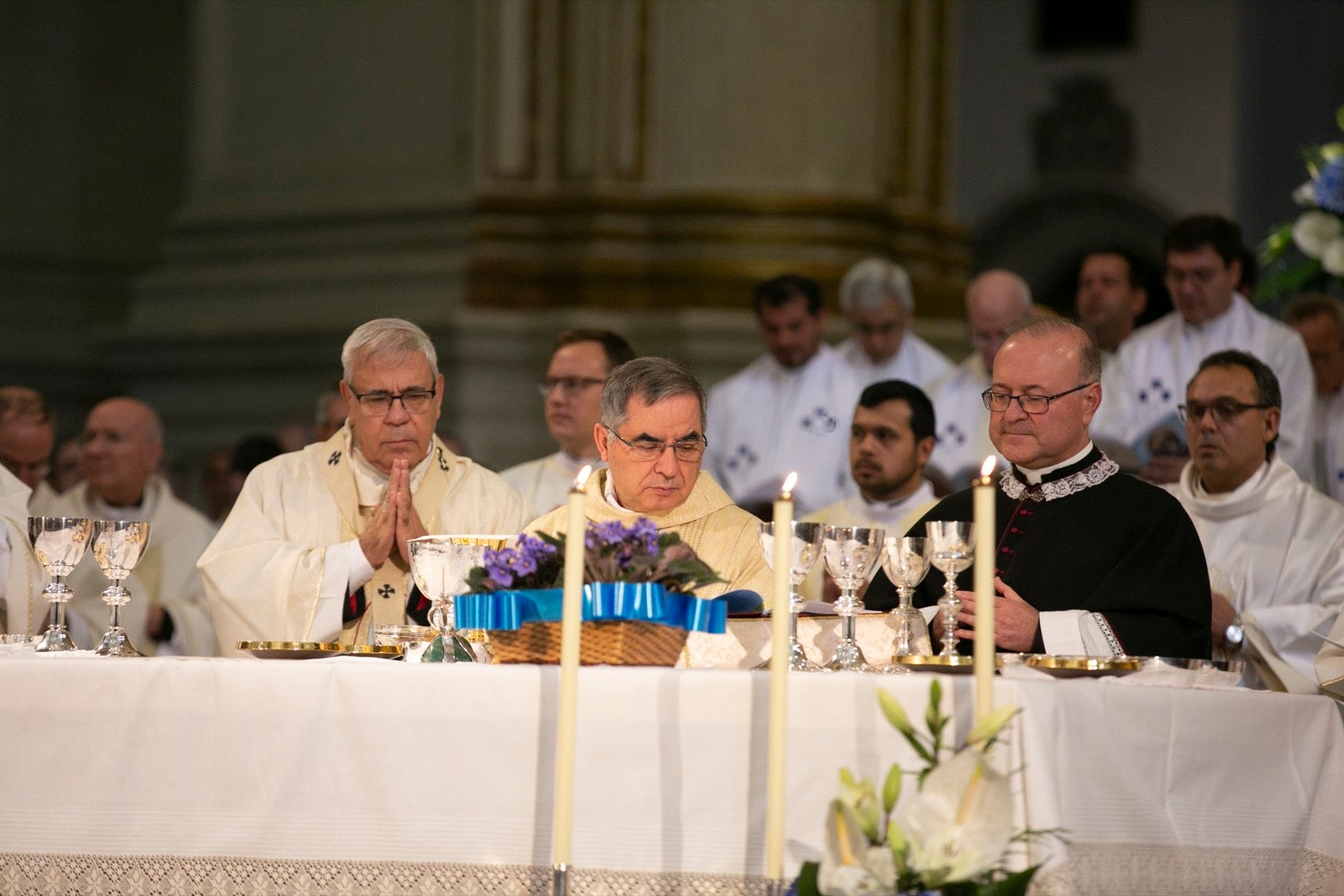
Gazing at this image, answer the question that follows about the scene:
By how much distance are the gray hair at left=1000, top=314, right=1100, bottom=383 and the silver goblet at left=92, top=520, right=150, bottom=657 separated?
6.29ft

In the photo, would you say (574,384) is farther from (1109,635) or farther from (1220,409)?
(1109,635)

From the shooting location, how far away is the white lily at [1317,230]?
22.4 feet

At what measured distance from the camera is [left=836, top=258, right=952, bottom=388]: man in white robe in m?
8.41

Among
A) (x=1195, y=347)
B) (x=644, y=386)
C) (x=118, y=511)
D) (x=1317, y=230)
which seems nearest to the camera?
(x=644, y=386)

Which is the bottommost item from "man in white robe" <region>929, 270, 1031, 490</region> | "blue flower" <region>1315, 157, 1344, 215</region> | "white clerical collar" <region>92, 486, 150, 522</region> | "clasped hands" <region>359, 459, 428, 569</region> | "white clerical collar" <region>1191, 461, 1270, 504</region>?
"clasped hands" <region>359, 459, 428, 569</region>

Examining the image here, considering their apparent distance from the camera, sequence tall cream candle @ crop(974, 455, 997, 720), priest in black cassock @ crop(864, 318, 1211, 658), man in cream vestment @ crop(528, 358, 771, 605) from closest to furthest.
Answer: tall cream candle @ crop(974, 455, 997, 720)
priest in black cassock @ crop(864, 318, 1211, 658)
man in cream vestment @ crop(528, 358, 771, 605)

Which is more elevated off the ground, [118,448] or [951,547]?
[118,448]

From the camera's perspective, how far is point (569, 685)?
2.88m

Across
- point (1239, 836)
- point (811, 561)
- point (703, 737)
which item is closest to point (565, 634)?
point (703, 737)

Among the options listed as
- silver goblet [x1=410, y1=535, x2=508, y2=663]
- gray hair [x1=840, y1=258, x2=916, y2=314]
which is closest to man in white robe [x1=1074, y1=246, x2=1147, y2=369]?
gray hair [x1=840, y1=258, x2=916, y2=314]

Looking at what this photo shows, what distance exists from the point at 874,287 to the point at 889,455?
69.1 inches

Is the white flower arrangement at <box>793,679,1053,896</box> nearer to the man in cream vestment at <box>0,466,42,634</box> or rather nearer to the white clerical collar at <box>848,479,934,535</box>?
the man in cream vestment at <box>0,466,42,634</box>

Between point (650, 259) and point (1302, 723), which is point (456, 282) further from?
point (1302, 723)

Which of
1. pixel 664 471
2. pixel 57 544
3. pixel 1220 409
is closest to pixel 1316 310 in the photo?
pixel 1220 409
